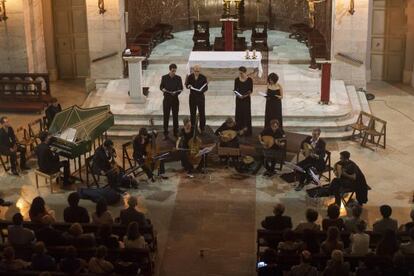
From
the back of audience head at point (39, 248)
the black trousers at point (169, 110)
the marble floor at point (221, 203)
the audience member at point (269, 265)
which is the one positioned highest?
the black trousers at point (169, 110)

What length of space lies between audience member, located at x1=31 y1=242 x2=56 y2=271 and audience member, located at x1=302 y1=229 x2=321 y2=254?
3452 millimetres

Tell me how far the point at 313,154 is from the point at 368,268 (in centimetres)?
464

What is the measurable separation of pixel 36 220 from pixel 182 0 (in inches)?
538

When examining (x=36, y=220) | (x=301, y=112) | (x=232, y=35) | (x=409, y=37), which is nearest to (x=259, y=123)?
(x=301, y=112)

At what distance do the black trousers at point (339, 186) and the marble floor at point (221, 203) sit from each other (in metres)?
0.40

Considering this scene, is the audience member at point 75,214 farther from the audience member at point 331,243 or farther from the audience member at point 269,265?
the audience member at point 331,243

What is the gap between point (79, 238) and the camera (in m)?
11.2

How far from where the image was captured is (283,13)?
24.7 m

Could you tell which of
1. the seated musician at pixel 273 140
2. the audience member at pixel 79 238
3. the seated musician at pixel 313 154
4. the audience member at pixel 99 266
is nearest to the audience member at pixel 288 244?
the audience member at pixel 99 266

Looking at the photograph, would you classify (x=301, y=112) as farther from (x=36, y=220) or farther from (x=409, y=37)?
(x=36, y=220)

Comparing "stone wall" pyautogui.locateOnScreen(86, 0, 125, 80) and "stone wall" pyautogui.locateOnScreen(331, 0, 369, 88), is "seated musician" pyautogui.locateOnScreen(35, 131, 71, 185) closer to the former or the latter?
"stone wall" pyautogui.locateOnScreen(86, 0, 125, 80)

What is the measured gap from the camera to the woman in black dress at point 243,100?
54.4 ft

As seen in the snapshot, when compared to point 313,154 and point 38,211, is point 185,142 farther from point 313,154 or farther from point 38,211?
point 38,211

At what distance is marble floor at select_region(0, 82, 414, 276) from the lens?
12969mm
